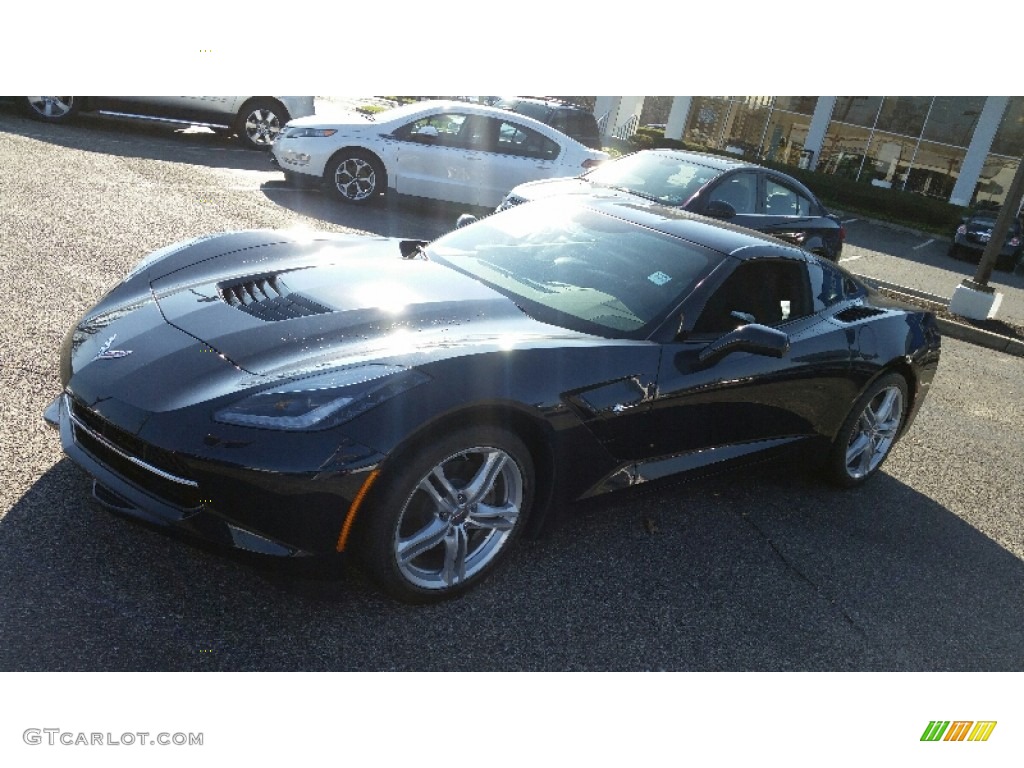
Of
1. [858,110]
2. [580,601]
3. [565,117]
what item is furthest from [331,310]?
[858,110]

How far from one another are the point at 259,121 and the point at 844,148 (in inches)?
607

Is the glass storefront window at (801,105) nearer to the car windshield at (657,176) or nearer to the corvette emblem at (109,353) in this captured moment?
the car windshield at (657,176)

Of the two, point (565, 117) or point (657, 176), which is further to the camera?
point (565, 117)

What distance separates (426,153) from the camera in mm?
9414

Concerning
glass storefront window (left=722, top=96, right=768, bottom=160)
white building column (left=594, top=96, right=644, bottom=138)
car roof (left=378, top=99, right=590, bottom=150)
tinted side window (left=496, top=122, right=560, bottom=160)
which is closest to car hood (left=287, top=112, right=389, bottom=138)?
car roof (left=378, top=99, right=590, bottom=150)

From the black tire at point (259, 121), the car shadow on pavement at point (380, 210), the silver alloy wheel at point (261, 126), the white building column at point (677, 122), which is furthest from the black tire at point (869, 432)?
the white building column at point (677, 122)

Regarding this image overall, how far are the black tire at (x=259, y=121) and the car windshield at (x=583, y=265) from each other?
29.3 ft

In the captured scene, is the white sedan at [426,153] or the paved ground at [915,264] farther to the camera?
the paved ground at [915,264]

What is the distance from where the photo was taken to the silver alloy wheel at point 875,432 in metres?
4.45

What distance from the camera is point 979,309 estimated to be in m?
9.45

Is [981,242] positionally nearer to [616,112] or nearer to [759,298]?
[616,112]
